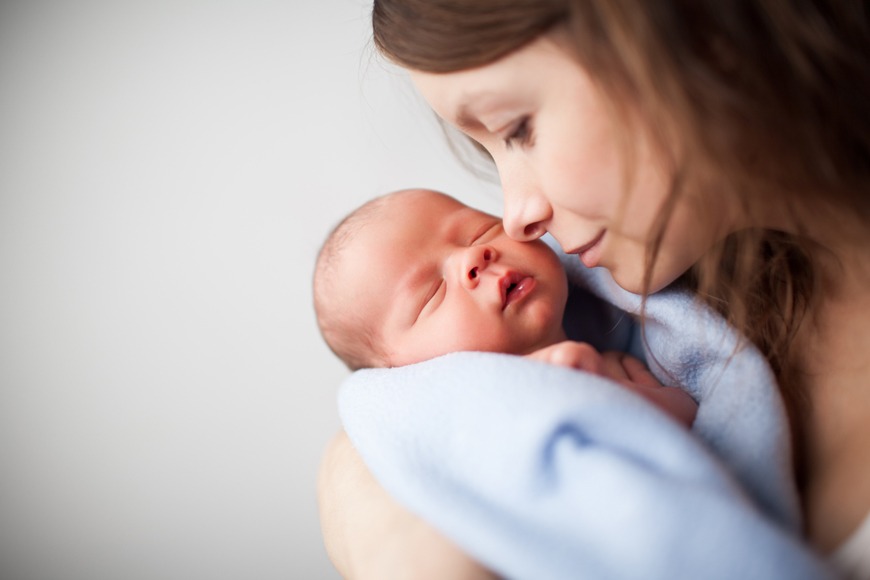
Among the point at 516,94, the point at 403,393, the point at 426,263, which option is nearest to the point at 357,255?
the point at 426,263

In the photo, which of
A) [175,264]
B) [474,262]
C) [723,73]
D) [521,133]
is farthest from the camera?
[175,264]

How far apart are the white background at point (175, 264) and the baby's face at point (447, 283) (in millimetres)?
408

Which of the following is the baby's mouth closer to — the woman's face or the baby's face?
the baby's face

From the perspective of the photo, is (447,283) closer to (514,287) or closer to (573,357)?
(514,287)

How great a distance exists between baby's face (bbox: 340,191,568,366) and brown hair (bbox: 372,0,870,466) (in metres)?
0.27

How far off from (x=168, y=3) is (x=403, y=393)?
3.18 ft

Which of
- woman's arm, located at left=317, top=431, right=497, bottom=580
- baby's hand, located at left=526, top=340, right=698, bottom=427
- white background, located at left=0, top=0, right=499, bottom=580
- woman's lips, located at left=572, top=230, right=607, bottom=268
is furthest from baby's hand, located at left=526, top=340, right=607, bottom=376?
white background, located at left=0, top=0, right=499, bottom=580

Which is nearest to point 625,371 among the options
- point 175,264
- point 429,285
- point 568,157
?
point 429,285

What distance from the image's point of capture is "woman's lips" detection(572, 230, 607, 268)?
86cm

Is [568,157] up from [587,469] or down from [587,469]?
up

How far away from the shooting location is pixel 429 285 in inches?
41.1

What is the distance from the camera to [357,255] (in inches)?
42.3

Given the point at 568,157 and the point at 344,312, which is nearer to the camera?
the point at 568,157

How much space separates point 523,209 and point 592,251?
0.11 metres
